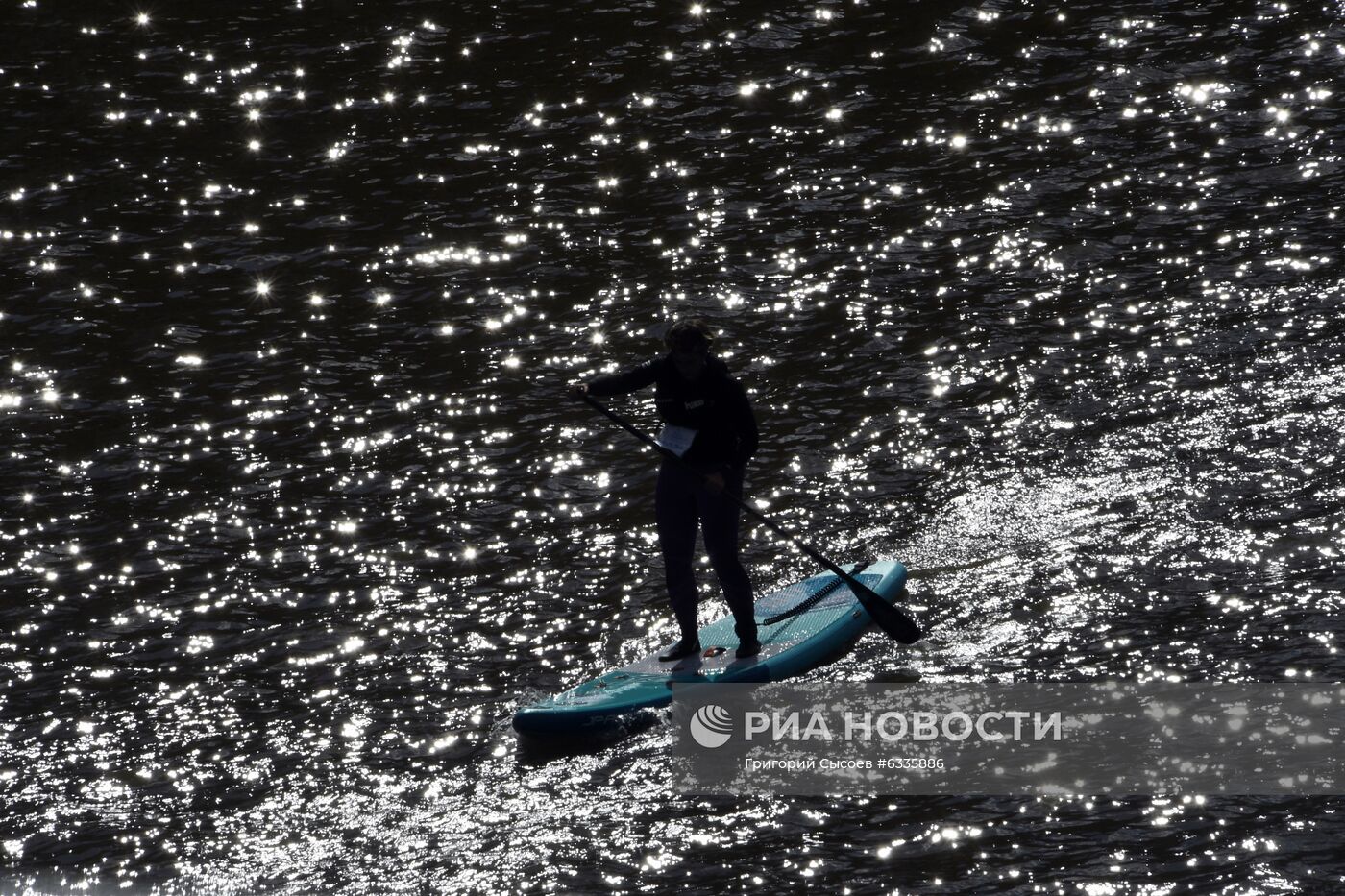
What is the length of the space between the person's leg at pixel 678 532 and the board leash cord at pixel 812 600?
2.87 ft

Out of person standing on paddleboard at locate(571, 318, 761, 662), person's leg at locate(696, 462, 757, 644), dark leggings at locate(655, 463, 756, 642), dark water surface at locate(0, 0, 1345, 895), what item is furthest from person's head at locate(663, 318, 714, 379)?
dark water surface at locate(0, 0, 1345, 895)

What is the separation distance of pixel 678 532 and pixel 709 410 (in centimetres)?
97

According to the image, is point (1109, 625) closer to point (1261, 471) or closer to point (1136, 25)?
point (1261, 471)

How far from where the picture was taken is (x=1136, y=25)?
76.1ft

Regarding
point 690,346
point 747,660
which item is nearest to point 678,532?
point 747,660

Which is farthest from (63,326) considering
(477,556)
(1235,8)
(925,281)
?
(1235,8)

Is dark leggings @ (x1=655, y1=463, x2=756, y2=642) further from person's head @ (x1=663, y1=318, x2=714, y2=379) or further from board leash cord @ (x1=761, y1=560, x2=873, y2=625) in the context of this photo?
person's head @ (x1=663, y1=318, x2=714, y2=379)

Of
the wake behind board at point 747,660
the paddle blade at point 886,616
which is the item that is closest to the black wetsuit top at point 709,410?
the paddle blade at point 886,616

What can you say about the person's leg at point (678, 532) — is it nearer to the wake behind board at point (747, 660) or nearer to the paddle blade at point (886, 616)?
the wake behind board at point (747, 660)

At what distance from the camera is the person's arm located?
11.1 metres

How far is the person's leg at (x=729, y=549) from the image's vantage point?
36.5ft

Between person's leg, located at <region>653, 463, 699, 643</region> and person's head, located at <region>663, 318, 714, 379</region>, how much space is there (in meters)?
0.77

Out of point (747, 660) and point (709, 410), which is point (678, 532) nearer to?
point (709, 410)

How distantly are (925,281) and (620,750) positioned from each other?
856 cm
